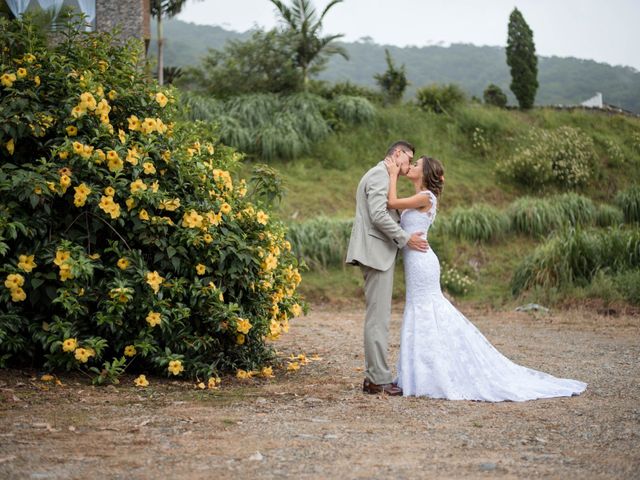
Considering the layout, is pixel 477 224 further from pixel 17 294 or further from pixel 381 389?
pixel 17 294

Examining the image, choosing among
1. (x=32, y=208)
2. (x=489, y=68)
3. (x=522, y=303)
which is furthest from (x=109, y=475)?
(x=489, y=68)

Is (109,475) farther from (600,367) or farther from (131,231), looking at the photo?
(600,367)

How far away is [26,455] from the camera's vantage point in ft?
13.1

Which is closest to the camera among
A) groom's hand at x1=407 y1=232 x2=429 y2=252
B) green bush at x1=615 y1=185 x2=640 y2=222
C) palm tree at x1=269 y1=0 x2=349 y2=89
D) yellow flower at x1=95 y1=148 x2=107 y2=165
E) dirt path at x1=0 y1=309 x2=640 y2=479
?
dirt path at x1=0 y1=309 x2=640 y2=479

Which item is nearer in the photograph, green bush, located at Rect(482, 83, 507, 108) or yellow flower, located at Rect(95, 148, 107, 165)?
yellow flower, located at Rect(95, 148, 107, 165)

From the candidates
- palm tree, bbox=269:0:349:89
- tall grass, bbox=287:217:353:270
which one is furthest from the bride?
palm tree, bbox=269:0:349:89

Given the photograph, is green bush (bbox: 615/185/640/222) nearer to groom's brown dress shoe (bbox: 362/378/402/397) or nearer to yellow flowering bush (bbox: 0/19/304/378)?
yellow flowering bush (bbox: 0/19/304/378)

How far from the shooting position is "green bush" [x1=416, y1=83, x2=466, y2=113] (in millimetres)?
22531

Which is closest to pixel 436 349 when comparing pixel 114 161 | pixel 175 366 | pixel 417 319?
pixel 417 319

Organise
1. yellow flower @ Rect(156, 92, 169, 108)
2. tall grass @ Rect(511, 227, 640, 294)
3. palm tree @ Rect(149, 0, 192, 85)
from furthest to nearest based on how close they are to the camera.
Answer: palm tree @ Rect(149, 0, 192, 85), tall grass @ Rect(511, 227, 640, 294), yellow flower @ Rect(156, 92, 169, 108)

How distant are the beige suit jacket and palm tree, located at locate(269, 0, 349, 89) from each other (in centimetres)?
1593

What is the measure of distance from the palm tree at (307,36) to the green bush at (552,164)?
6136mm

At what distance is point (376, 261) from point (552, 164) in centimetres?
1454

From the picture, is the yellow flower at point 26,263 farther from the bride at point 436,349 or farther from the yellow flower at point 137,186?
the bride at point 436,349
